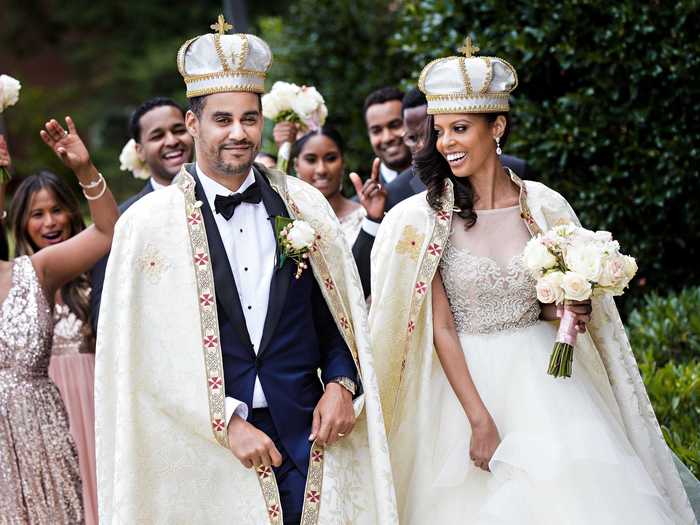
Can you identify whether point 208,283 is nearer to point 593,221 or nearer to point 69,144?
point 69,144

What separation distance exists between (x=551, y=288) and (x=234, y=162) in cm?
132

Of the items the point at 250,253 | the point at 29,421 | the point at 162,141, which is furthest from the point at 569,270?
the point at 162,141

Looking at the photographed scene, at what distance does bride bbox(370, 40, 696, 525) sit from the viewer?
473cm

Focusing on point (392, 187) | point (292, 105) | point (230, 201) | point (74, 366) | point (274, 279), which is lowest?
point (74, 366)

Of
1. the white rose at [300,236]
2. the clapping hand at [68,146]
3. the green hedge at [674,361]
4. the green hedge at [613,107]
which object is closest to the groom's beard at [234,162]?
the white rose at [300,236]

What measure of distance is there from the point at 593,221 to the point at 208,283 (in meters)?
4.52

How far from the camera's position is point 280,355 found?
4461 millimetres

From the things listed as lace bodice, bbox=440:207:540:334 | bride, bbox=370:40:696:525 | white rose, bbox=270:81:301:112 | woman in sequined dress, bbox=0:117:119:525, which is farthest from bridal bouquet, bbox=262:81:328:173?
lace bodice, bbox=440:207:540:334

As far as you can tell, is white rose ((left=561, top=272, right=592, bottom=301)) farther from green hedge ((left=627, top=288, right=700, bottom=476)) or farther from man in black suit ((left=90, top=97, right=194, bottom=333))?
man in black suit ((left=90, top=97, right=194, bottom=333))

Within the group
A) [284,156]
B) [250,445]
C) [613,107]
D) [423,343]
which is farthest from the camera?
[613,107]

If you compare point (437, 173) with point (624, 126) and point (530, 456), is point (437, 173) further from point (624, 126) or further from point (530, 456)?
point (624, 126)

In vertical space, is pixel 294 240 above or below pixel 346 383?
above

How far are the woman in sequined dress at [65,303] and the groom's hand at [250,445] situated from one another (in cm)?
228

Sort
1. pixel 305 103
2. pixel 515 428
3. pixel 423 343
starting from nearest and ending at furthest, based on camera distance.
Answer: pixel 515 428 < pixel 423 343 < pixel 305 103
